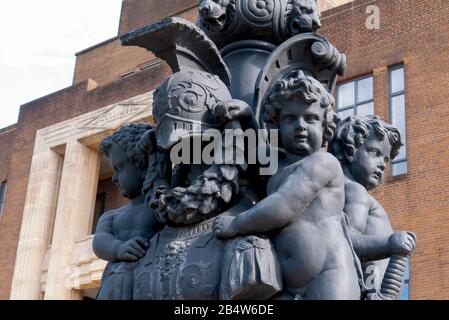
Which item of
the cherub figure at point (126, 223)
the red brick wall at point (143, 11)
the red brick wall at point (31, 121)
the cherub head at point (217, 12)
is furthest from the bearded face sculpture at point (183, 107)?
the red brick wall at point (143, 11)

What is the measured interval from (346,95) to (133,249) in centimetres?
1943

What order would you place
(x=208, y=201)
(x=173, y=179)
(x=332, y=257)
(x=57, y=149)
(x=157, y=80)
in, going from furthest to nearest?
1. (x=57, y=149)
2. (x=157, y=80)
3. (x=173, y=179)
4. (x=208, y=201)
5. (x=332, y=257)

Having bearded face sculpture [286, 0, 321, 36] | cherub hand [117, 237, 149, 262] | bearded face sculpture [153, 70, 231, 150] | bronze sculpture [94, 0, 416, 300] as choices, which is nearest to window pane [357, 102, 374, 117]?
bearded face sculpture [286, 0, 321, 36]

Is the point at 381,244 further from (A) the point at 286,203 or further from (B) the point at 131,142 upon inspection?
(B) the point at 131,142

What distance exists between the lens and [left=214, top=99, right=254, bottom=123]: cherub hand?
169 inches

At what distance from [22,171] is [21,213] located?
2.03m

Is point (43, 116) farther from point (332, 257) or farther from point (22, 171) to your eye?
point (332, 257)

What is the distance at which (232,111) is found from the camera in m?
4.29

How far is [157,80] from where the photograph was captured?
27.2 meters

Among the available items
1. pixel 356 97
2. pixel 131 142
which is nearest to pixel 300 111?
pixel 131 142

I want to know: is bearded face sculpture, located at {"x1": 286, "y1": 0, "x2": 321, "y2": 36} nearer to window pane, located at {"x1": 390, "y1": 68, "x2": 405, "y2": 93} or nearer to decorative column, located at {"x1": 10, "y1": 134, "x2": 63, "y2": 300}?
window pane, located at {"x1": 390, "y1": 68, "x2": 405, "y2": 93}

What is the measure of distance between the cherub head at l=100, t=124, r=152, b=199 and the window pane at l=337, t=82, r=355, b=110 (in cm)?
1844

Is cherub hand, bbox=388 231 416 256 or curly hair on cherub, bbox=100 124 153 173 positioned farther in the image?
curly hair on cherub, bbox=100 124 153 173

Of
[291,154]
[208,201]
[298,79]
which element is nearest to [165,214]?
[208,201]
